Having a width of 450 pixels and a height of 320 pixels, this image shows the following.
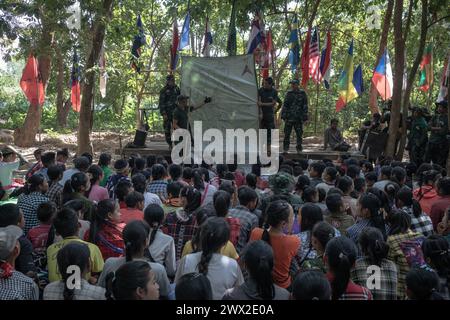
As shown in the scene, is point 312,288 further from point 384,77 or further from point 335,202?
point 384,77

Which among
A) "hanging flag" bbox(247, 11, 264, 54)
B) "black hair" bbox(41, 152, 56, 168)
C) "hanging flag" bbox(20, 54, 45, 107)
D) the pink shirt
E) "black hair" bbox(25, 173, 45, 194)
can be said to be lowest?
the pink shirt

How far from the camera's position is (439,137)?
1091 cm

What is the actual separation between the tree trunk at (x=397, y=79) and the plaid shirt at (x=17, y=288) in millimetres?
9274

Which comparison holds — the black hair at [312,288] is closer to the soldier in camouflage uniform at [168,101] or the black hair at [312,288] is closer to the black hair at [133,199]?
the black hair at [133,199]

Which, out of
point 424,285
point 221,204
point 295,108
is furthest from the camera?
point 295,108

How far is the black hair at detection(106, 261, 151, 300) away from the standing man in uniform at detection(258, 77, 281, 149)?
8.23 meters

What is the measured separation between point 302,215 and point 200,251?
0.94 meters

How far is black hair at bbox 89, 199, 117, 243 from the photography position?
408 centimetres

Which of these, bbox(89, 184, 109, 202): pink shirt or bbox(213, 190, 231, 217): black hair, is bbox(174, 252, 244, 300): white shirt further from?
bbox(89, 184, 109, 202): pink shirt

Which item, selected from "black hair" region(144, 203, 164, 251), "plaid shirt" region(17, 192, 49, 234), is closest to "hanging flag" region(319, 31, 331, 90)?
"plaid shirt" region(17, 192, 49, 234)

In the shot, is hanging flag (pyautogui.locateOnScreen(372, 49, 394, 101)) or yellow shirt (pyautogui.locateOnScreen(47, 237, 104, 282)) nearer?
yellow shirt (pyautogui.locateOnScreen(47, 237, 104, 282))

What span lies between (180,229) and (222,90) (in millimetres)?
6866

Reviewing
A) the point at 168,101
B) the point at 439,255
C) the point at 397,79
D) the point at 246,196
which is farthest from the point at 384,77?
the point at 439,255
